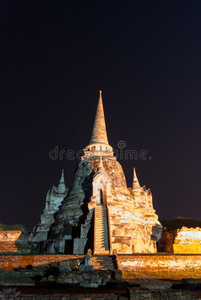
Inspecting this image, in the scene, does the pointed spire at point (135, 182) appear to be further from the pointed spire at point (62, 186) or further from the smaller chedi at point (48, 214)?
the pointed spire at point (62, 186)

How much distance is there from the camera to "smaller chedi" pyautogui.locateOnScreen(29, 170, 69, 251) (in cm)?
2230

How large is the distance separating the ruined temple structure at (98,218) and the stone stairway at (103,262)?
1.48m

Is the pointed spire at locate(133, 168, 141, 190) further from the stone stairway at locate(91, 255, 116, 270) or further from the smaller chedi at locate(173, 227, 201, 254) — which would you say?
the stone stairway at locate(91, 255, 116, 270)

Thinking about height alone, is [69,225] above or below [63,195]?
below

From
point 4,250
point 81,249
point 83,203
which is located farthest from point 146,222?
point 4,250

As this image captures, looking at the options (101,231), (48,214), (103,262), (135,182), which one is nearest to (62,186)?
(48,214)

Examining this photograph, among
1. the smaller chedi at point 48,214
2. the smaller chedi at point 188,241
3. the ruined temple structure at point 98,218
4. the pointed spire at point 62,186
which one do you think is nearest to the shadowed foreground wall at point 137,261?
the ruined temple structure at point 98,218

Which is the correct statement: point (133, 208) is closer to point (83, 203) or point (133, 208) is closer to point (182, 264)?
point (83, 203)

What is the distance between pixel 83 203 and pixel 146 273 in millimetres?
8880

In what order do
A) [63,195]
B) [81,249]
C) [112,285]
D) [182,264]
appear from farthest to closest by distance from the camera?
[63,195], [81,249], [182,264], [112,285]

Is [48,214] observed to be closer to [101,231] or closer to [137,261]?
[101,231]

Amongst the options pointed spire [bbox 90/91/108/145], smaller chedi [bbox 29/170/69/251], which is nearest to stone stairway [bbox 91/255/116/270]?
smaller chedi [bbox 29/170/69/251]

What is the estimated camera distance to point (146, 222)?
83.0ft

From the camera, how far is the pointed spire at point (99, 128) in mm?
29703
